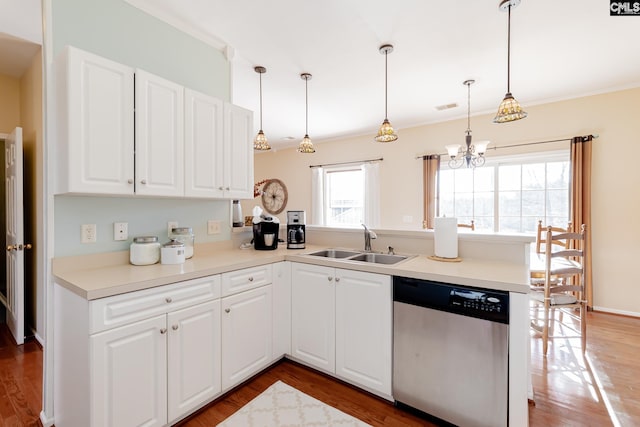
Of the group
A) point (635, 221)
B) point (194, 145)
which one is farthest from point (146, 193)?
point (635, 221)

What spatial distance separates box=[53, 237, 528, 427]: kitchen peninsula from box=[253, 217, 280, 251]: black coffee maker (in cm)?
42

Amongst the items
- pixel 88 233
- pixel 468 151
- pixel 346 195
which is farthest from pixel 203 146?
pixel 346 195

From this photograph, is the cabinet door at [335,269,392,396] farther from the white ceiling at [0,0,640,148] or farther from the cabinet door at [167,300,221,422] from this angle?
the white ceiling at [0,0,640,148]

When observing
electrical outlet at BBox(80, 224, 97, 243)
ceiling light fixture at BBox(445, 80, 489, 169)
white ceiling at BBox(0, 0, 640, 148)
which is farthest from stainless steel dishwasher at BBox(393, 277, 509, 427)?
ceiling light fixture at BBox(445, 80, 489, 169)

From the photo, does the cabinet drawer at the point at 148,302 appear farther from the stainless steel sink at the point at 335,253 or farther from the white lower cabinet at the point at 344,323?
the stainless steel sink at the point at 335,253

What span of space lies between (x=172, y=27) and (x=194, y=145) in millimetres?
1015

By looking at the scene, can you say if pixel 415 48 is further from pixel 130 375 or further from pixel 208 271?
pixel 130 375

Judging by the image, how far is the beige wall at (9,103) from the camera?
2957mm

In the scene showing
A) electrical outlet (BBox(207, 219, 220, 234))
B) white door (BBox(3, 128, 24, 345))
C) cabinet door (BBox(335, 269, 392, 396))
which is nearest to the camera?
cabinet door (BBox(335, 269, 392, 396))

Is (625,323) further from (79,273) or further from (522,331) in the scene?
(79,273)

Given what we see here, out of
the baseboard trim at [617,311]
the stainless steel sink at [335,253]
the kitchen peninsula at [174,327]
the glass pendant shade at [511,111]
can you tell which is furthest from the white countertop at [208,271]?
the baseboard trim at [617,311]

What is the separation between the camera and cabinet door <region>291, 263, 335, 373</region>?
2.03m

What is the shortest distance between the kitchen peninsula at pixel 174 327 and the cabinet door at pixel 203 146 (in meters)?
0.53

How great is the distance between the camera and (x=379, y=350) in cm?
181
